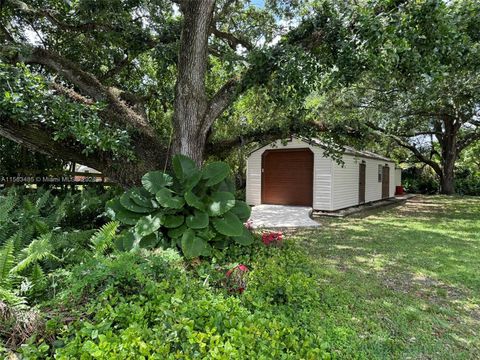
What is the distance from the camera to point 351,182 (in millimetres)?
12641

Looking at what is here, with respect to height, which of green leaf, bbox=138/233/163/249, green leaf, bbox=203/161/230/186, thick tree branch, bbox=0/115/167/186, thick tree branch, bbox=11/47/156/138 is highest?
thick tree branch, bbox=11/47/156/138

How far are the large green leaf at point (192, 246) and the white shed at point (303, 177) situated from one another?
7.77 m

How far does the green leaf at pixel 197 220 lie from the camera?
142 inches

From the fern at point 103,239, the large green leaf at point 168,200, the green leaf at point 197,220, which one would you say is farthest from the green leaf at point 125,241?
the green leaf at point 197,220

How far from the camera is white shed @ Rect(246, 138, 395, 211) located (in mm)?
11203

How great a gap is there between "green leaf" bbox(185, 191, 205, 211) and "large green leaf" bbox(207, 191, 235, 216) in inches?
4.4

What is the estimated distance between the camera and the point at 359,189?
13.6 m

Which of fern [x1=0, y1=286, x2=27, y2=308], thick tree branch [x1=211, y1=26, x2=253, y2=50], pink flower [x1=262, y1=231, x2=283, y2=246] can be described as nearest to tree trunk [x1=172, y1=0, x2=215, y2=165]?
pink flower [x1=262, y1=231, x2=283, y2=246]

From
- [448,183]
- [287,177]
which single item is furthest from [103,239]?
[448,183]

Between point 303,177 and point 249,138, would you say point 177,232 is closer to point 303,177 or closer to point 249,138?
point 249,138

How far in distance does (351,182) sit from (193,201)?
1031cm

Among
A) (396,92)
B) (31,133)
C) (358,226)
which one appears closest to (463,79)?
(396,92)

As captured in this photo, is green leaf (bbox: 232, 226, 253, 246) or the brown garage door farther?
the brown garage door

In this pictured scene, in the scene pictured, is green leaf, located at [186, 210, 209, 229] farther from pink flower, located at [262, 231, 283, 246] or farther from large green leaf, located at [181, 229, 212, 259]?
pink flower, located at [262, 231, 283, 246]
